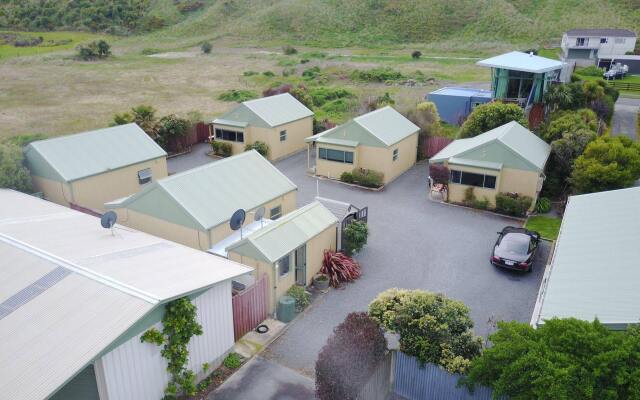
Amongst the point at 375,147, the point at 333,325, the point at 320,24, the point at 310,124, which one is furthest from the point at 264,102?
the point at 320,24

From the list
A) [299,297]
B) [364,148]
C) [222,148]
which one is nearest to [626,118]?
[364,148]

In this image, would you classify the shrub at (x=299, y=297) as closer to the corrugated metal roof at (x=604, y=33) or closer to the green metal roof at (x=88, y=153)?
the green metal roof at (x=88, y=153)

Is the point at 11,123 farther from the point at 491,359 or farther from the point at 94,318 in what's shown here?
the point at 491,359

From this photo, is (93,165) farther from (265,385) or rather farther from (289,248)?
(265,385)

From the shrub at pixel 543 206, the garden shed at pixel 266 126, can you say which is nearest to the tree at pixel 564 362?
the shrub at pixel 543 206

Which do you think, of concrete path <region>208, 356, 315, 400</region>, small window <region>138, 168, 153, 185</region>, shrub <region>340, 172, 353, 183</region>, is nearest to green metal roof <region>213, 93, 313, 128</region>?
shrub <region>340, 172, 353, 183</region>

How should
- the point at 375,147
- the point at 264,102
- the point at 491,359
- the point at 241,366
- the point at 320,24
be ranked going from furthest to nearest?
the point at 320,24
the point at 264,102
the point at 375,147
the point at 241,366
the point at 491,359

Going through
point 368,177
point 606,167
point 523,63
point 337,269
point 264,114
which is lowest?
point 337,269
